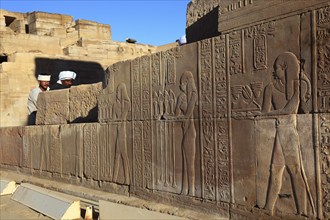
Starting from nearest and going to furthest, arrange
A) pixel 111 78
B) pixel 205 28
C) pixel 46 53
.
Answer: pixel 205 28 < pixel 111 78 < pixel 46 53

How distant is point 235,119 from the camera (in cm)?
354

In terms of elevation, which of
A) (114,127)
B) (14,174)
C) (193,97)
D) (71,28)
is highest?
(71,28)

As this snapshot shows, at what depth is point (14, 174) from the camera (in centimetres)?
795

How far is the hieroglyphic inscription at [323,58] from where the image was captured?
2879 mm

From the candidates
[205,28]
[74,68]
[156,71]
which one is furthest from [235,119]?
[74,68]

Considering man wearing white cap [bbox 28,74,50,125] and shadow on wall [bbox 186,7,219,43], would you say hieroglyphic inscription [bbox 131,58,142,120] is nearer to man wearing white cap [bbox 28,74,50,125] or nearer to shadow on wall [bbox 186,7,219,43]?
shadow on wall [bbox 186,7,219,43]

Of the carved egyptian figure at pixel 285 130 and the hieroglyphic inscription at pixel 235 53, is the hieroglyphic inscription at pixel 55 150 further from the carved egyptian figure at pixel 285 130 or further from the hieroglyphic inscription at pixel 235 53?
the carved egyptian figure at pixel 285 130

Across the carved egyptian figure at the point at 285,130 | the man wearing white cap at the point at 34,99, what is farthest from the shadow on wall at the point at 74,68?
the carved egyptian figure at the point at 285,130

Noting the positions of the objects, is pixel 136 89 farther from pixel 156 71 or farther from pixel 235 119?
pixel 235 119

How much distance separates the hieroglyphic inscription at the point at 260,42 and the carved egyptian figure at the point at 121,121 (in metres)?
2.00

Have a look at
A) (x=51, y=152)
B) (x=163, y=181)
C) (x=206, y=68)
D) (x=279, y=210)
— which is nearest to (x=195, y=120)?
(x=206, y=68)

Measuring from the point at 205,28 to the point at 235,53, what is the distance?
1437 mm

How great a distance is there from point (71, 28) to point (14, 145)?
852 centimetres

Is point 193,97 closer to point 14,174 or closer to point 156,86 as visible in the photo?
point 156,86
